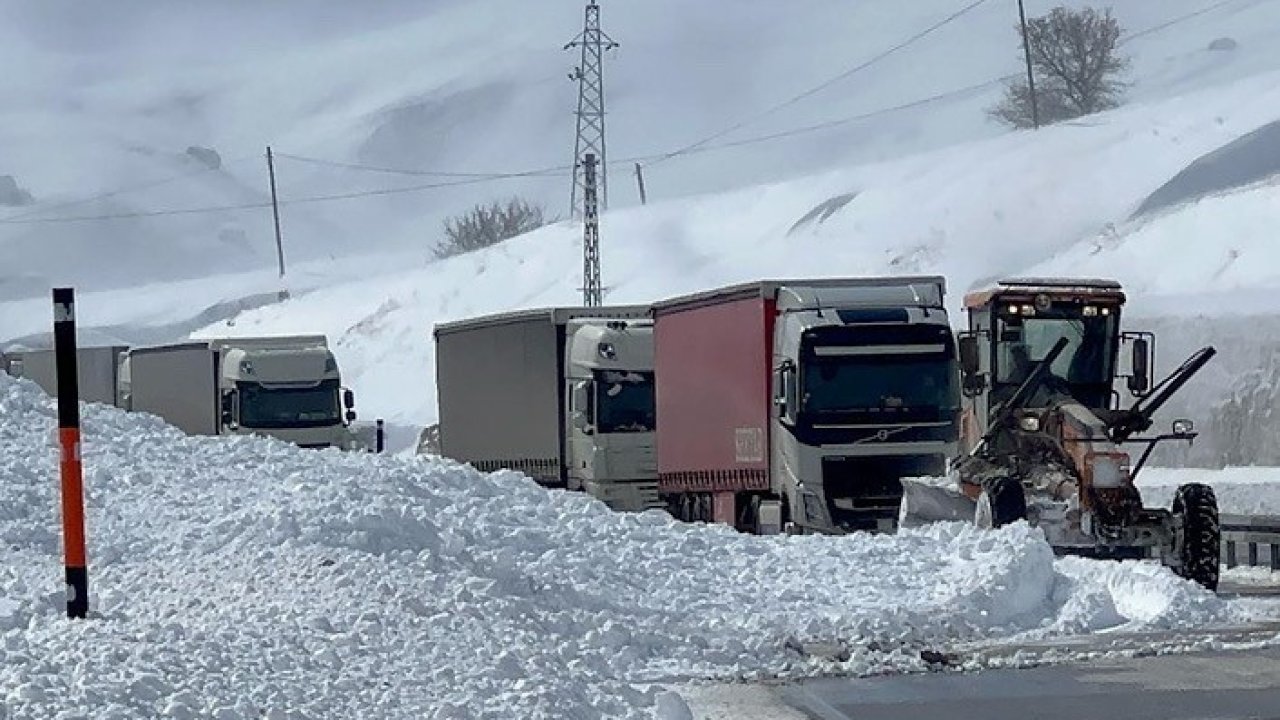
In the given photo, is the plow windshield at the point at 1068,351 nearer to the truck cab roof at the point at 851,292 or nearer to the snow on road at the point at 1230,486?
the truck cab roof at the point at 851,292

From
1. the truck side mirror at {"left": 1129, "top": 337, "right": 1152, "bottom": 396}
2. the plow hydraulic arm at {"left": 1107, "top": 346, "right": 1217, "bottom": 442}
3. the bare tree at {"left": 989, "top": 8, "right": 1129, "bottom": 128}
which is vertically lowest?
the plow hydraulic arm at {"left": 1107, "top": 346, "right": 1217, "bottom": 442}

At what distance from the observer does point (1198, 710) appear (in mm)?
11797

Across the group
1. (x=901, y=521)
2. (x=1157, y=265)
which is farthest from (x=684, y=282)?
(x=901, y=521)

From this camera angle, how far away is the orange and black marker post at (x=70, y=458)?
35.9 ft

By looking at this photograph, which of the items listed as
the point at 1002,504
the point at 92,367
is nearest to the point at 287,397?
the point at 92,367

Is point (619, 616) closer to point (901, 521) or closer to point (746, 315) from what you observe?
point (901, 521)

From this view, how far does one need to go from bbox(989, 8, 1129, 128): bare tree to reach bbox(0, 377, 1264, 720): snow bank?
99.4 meters

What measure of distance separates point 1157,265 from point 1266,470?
20482 millimetres

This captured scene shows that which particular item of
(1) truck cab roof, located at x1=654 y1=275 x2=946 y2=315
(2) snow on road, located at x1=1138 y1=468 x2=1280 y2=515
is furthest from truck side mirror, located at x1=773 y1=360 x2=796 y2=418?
(2) snow on road, located at x1=1138 y1=468 x2=1280 y2=515

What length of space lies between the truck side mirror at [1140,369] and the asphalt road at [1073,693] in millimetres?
7411

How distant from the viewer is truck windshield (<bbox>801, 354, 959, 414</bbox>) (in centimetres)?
2684

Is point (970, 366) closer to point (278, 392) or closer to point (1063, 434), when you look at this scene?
point (1063, 434)

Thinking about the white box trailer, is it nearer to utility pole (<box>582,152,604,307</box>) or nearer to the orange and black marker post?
utility pole (<box>582,152,604,307</box>)

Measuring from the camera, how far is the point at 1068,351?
22781 millimetres
